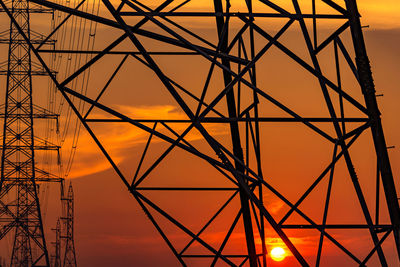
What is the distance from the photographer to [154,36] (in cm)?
1767

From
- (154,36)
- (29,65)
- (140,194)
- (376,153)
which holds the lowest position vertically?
(376,153)

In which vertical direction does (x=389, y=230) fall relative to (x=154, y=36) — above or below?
below

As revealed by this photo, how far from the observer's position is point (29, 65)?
5769 centimetres

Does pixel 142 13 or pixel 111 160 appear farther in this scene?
pixel 111 160

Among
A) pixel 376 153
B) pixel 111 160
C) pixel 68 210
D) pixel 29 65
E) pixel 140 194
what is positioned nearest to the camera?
pixel 376 153

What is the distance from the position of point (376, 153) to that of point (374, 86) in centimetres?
143

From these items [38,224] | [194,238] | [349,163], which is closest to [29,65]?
[38,224]

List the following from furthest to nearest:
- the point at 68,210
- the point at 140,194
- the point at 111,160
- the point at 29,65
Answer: the point at 68,210
the point at 29,65
the point at 140,194
the point at 111,160

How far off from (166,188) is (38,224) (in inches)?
1559

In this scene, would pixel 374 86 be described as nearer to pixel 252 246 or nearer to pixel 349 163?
pixel 349 163

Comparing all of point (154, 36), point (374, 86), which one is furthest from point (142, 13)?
point (374, 86)

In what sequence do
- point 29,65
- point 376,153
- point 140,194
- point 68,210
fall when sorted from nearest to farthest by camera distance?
point 376,153
point 140,194
point 29,65
point 68,210

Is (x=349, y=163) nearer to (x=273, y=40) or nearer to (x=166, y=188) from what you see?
(x=273, y=40)

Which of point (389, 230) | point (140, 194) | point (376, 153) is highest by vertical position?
point (140, 194)
